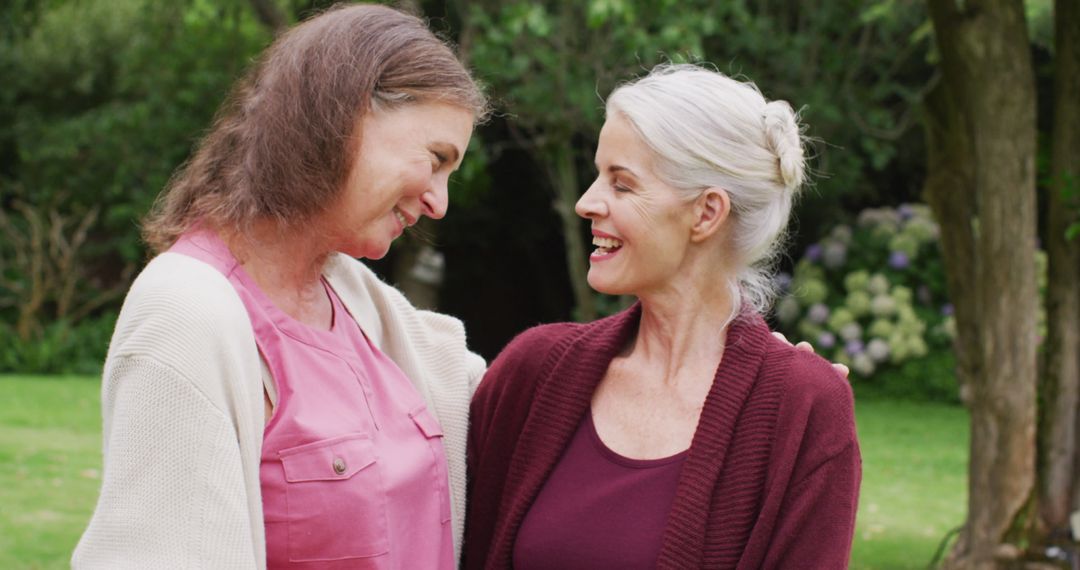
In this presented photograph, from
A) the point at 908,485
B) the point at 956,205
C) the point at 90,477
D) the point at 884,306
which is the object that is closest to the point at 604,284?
the point at 956,205

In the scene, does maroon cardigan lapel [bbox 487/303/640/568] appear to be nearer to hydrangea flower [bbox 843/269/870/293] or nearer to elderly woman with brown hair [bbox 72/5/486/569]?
elderly woman with brown hair [bbox 72/5/486/569]

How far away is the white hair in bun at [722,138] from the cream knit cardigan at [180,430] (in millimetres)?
880

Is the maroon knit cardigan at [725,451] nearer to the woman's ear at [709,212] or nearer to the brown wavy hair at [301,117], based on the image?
the woman's ear at [709,212]

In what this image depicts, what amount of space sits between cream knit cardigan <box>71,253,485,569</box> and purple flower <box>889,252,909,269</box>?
12.3 meters

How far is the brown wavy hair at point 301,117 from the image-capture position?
202 centimetres

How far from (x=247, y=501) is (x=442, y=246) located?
41.9ft

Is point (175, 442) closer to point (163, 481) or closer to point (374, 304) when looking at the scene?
point (163, 481)

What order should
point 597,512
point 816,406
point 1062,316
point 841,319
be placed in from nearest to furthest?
point 816,406, point 597,512, point 1062,316, point 841,319

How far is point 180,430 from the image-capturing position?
5.90 ft

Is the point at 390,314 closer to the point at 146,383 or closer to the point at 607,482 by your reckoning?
the point at 607,482

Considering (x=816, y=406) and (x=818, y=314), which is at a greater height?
(x=816, y=406)

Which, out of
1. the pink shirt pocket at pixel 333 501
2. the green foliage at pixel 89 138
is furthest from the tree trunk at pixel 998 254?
the green foliage at pixel 89 138

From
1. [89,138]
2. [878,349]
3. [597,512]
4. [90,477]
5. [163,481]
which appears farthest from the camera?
[89,138]

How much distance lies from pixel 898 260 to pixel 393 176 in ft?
39.8
